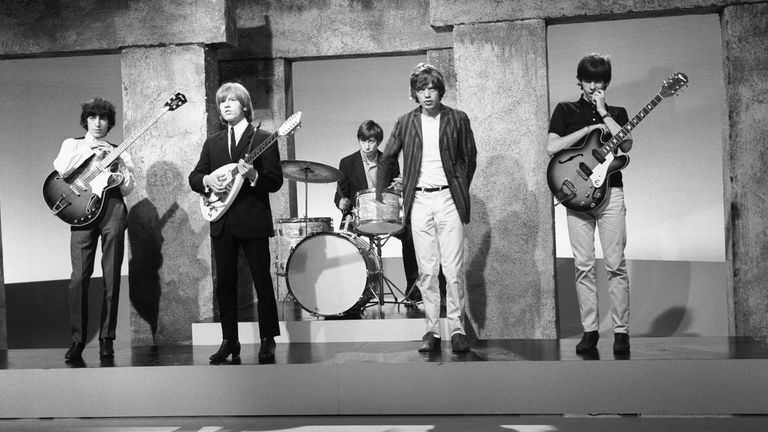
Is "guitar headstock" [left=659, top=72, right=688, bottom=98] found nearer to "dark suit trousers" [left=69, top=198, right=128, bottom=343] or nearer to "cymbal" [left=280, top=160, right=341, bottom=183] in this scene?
"cymbal" [left=280, top=160, right=341, bottom=183]

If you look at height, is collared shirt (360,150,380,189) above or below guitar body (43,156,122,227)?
above

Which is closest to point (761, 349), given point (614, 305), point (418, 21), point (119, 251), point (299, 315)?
point (614, 305)

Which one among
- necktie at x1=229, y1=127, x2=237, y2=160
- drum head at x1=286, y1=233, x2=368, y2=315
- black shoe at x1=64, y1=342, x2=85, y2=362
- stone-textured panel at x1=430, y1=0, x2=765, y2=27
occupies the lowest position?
black shoe at x1=64, y1=342, x2=85, y2=362

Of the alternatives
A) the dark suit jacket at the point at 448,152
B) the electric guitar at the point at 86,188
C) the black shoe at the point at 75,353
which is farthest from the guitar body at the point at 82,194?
the dark suit jacket at the point at 448,152

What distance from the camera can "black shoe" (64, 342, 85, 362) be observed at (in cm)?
579

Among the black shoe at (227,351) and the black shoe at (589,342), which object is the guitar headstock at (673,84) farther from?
the black shoe at (227,351)

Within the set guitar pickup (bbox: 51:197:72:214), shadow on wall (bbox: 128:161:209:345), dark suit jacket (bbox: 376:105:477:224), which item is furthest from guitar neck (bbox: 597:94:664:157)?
guitar pickup (bbox: 51:197:72:214)

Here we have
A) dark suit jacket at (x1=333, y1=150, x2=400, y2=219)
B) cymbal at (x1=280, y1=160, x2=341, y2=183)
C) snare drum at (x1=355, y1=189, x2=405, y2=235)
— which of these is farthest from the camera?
dark suit jacket at (x1=333, y1=150, x2=400, y2=219)

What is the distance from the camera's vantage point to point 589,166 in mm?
5184

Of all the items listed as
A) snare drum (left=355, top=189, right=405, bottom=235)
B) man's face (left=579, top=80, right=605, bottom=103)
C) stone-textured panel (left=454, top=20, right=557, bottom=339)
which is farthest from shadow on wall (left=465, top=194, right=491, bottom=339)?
man's face (left=579, top=80, right=605, bottom=103)

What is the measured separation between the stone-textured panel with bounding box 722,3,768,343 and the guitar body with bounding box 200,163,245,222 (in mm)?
3437

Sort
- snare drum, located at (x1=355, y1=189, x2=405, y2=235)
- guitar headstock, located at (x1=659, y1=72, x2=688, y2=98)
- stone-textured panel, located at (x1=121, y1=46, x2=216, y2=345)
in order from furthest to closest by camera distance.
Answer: stone-textured panel, located at (x1=121, y1=46, x2=216, y2=345), snare drum, located at (x1=355, y1=189, x2=405, y2=235), guitar headstock, located at (x1=659, y1=72, x2=688, y2=98)

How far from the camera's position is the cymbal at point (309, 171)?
6.87 meters

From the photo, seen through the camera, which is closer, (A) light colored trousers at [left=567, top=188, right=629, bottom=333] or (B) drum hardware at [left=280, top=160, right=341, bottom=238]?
(A) light colored trousers at [left=567, top=188, right=629, bottom=333]
